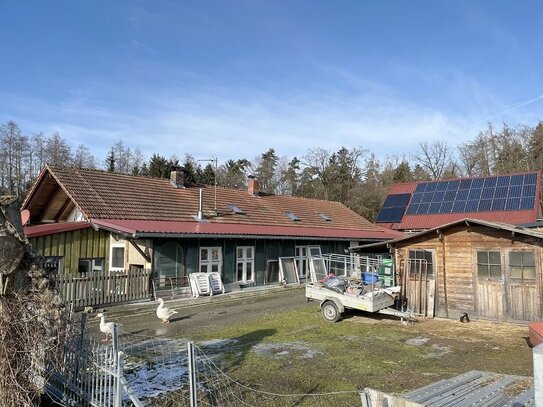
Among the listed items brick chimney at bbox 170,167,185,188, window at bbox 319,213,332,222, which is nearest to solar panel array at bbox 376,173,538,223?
window at bbox 319,213,332,222

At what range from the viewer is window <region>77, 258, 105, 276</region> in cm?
1845

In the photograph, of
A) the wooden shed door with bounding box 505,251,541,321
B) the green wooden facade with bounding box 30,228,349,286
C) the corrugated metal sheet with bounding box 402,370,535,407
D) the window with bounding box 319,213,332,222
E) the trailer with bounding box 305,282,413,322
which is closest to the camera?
the corrugated metal sheet with bounding box 402,370,535,407

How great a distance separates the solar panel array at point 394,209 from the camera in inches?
1283

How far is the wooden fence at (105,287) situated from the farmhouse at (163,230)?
437mm

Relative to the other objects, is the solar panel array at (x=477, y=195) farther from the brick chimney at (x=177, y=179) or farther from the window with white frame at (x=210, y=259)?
the brick chimney at (x=177, y=179)

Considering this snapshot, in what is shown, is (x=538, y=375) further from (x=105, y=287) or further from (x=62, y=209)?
(x=62, y=209)

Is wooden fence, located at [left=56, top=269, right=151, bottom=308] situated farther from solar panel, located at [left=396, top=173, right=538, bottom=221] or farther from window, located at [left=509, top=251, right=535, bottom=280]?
solar panel, located at [left=396, top=173, right=538, bottom=221]

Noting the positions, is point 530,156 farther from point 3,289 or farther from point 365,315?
point 3,289

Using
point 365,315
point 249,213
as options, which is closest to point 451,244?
point 365,315

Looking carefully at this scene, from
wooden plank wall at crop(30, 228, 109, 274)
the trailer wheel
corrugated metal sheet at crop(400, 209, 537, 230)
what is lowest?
the trailer wheel

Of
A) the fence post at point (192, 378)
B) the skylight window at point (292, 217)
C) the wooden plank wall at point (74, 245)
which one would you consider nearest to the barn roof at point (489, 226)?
the fence post at point (192, 378)

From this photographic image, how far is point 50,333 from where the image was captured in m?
5.83

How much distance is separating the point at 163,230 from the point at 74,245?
3690 millimetres

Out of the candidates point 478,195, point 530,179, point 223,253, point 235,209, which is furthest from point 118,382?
point 530,179
